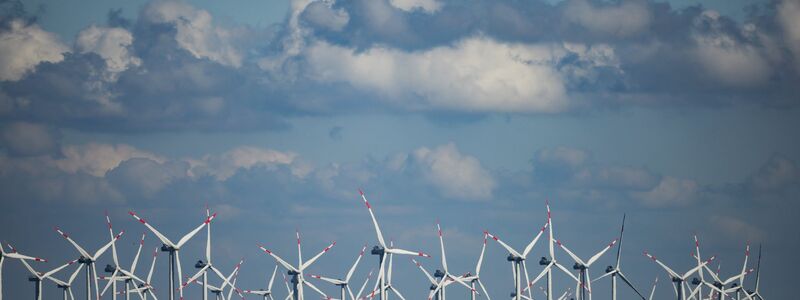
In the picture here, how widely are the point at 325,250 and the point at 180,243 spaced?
17656 millimetres

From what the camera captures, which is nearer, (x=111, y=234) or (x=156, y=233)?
(x=156, y=233)

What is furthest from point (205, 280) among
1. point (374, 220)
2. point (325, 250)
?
point (374, 220)

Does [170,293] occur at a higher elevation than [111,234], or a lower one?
lower

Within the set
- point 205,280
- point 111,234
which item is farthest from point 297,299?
point 111,234

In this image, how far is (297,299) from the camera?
198875mm

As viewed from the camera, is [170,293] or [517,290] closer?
[170,293]

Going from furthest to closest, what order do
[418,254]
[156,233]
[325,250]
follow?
[325,250]
[156,233]
[418,254]

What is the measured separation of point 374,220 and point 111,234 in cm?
4471

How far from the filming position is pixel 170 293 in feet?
567

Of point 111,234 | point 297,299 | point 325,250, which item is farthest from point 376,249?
point 111,234

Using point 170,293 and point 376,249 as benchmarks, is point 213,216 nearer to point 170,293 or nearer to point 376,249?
point 170,293

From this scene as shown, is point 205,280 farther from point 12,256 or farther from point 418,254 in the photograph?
point 418,254

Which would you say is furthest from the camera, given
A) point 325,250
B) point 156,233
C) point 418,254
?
point 325,250

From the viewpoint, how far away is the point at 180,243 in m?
183
